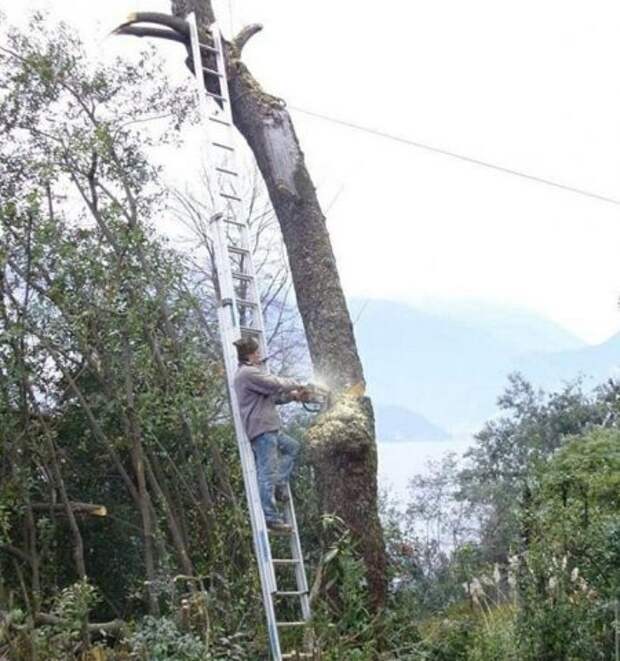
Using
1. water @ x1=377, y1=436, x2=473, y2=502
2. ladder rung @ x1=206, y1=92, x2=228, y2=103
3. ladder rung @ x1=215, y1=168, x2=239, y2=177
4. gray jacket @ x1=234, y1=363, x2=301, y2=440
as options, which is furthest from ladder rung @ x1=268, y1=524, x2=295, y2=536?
water @ x1=377, y1=436, x2=473, y2=502

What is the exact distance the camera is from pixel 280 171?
18.4 ft

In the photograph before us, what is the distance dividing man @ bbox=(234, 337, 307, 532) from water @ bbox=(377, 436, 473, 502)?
212 inches

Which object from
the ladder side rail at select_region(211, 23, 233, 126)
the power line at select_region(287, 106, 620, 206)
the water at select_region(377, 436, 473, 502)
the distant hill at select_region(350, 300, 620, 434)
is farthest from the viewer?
the distant hill at select_region(350, 300, 620, 434)

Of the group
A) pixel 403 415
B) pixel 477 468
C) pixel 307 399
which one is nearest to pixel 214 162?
pixel 307 399

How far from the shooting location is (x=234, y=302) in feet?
14.8

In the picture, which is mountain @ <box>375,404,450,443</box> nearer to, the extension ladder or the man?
the extension ladder

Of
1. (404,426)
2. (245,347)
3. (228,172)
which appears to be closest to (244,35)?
(228,172)

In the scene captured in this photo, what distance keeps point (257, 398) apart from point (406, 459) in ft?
26.0

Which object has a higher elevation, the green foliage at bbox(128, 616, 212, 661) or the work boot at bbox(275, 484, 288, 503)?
the work boot at bbox(275, 484, 288, 503)

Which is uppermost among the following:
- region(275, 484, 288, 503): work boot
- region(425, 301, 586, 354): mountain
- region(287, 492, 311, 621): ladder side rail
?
region(425, 301, 586, 354): mountain

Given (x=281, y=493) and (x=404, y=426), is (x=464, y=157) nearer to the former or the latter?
(x=281, y=493)

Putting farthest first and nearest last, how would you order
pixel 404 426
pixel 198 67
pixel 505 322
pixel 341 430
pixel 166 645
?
pixel 505 322
pixel 404 426
pixel 198 67
pixel 341 430
pixel 166 645

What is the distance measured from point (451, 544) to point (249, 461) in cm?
625

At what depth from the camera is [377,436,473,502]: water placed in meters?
10.2
